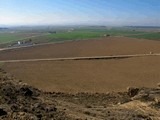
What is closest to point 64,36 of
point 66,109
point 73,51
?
point 73,51

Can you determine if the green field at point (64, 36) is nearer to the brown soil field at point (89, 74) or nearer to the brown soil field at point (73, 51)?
the brown soil field at point (73, 51)

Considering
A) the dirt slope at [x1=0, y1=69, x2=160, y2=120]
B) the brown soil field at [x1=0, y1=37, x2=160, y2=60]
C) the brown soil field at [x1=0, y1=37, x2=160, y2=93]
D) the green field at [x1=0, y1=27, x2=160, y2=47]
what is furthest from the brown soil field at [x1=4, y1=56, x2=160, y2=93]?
the green field at [x1=0, y1=27, x2=160, y2=47]

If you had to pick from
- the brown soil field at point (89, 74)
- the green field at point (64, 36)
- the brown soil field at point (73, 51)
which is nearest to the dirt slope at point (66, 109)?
the brown soil field at point (89, 74)

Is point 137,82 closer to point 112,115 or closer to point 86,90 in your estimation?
point 86,90

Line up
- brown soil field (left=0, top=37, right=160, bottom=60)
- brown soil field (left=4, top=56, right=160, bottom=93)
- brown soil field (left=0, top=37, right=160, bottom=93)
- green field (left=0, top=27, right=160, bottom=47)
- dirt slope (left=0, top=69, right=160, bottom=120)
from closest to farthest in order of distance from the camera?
dirt slope (left=0, top=69, right=160, bottom=120) → brown soil field (left=4, top=56, right=160, bottom=93) → brown soil field (left=0, top=37, right=160, bottom=93) → brown soil field (left=0, top=37, right=160, bottom=60) → green field (left=0, top=27, right=160, bottom=47)

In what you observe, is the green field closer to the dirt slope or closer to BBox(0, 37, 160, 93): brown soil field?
BBox(0, 37, 160, 93): brown soil field

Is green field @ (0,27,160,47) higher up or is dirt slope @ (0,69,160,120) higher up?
dirt slope @ (0,69,160,120)

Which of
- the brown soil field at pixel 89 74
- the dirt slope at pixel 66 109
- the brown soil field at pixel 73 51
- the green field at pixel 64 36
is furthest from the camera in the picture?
the green field at pixel 64 36

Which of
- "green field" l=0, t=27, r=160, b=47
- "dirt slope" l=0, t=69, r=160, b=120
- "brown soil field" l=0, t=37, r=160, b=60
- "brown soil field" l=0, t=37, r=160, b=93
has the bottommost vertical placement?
"green field" l=0, t=27, r=160, b=47

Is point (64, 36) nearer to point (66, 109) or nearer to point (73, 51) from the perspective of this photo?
point (73, 51)
